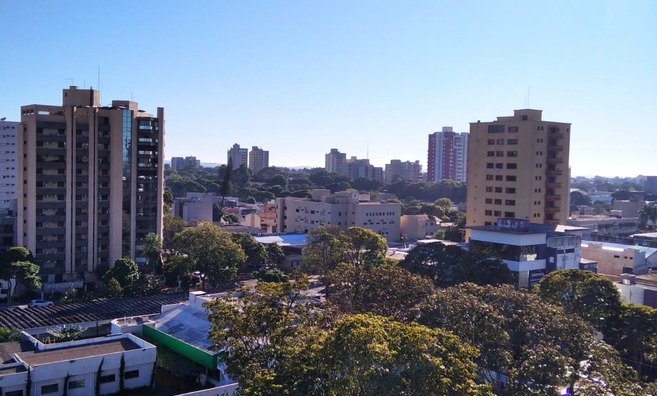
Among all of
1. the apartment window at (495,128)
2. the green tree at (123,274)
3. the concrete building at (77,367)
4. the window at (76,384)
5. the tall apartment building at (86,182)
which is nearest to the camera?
the concrete building at (77,367)

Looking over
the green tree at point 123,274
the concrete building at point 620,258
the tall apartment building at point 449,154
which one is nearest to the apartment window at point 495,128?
the concrete building at point 620,258

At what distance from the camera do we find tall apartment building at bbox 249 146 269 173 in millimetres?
162375

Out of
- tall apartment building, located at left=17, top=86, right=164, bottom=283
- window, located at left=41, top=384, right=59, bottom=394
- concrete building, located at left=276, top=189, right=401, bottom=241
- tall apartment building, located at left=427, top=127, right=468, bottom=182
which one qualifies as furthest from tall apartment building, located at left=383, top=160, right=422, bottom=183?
window, located at left=41, top=384, right=59, bottom=394

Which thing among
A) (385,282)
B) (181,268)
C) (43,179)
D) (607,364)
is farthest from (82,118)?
(607,364)

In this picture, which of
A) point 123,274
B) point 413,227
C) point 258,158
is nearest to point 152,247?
point 123,274

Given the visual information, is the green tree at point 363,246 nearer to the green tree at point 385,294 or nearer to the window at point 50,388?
the green tree at point 385,294

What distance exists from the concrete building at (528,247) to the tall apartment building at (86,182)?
22563 millimetres

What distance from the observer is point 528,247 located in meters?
32.0

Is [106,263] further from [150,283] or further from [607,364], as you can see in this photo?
[607,364]

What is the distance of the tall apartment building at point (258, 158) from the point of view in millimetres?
162375

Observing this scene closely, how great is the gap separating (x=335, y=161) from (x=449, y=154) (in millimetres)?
40130

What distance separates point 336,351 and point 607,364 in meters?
7.58

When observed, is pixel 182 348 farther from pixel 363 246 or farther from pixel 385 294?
pixel 363 246

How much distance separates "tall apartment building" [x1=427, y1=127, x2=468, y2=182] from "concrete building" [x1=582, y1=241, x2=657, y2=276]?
3366 inches
